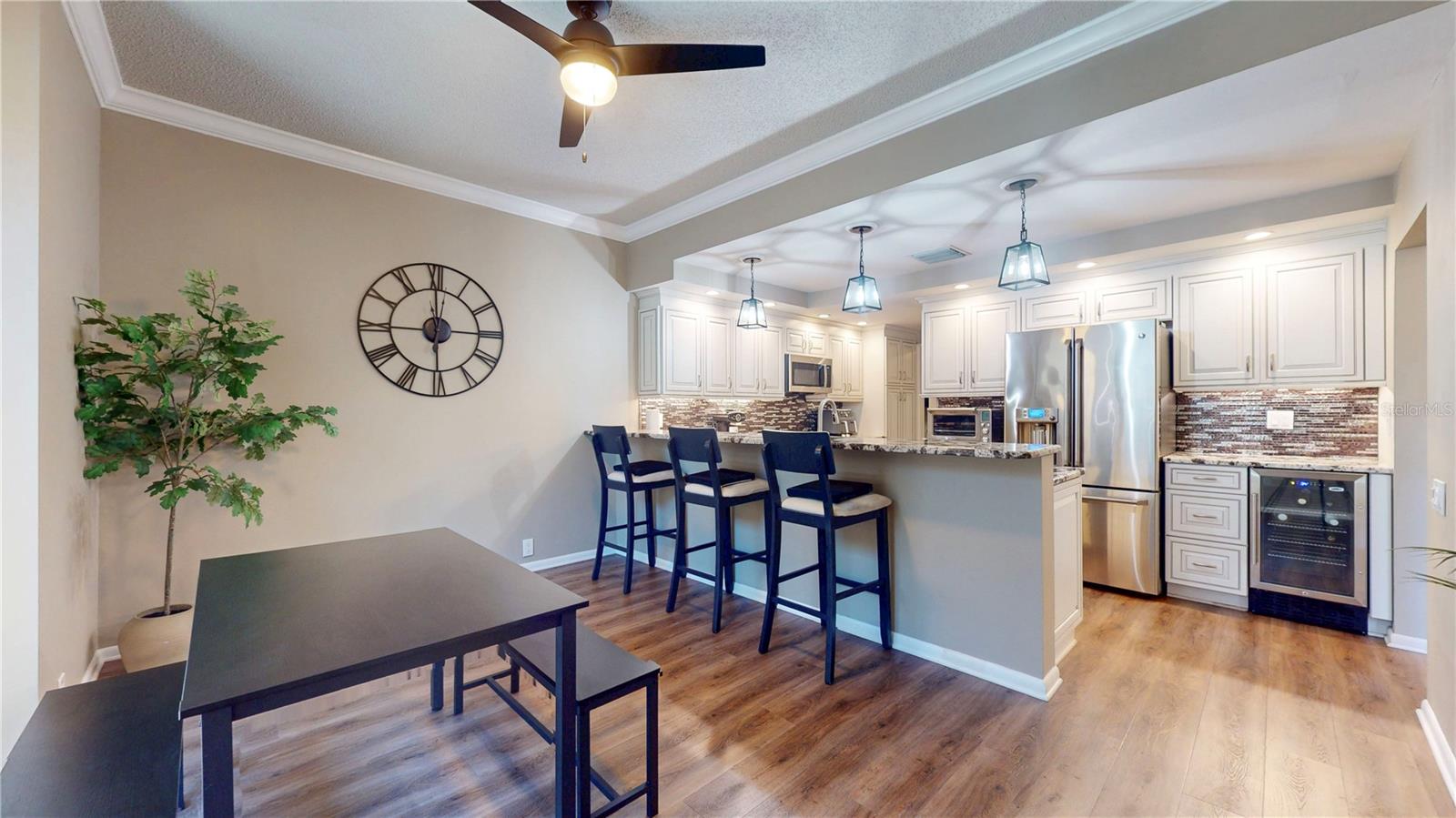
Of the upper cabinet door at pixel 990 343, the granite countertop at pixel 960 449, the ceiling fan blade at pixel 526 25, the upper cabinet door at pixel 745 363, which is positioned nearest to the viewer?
the ceiling fan blade at pixel 526 25

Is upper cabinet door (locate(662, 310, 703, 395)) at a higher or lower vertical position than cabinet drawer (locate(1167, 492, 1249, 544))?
higher

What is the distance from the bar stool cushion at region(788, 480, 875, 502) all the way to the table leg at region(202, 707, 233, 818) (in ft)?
6.74

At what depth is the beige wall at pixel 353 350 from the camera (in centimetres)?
269

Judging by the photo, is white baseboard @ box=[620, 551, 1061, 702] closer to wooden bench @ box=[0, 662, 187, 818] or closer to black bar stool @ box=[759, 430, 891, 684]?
black bar stool @ box=[759, 430, 891, 684]

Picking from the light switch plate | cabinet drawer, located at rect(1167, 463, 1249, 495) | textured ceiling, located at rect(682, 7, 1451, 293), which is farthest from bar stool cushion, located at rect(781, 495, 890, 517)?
the light switch plate

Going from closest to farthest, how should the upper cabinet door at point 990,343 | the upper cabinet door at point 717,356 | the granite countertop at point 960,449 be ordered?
the granite countertop at point 960,449 → the upper cabinet door at point 990,343 → the upper cabinet door at point 717,356

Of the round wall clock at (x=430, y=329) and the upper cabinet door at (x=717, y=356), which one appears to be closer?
the round wall clock at (x=430, y=329)

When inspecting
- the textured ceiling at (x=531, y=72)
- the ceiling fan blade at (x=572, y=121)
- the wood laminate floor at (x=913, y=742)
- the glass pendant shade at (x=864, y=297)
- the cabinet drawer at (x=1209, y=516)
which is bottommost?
the wood laminate floor at (x=913, y=742)

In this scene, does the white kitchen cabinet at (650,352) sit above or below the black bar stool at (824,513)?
above

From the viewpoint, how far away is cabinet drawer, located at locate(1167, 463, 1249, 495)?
10.8 feet

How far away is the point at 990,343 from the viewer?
4.59 metres

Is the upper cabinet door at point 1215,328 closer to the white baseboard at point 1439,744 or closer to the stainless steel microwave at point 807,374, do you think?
the white baseboard at point 1439,744

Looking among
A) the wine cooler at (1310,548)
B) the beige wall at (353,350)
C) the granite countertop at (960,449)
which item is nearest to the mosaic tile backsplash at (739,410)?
the beige wall at (353,350)

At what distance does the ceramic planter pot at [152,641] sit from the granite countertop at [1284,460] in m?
5.40
